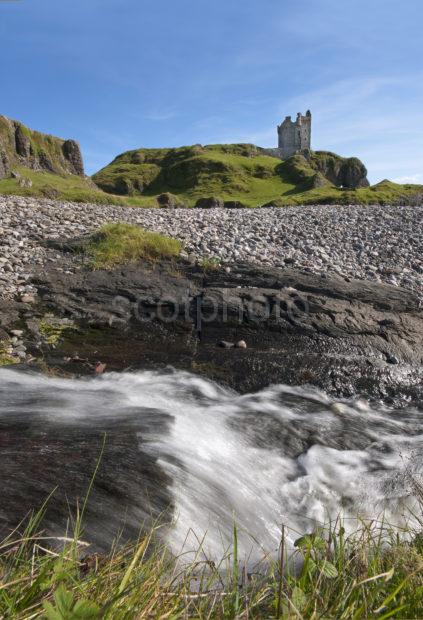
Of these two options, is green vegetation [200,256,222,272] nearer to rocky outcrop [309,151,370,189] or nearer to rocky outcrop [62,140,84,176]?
rocky outcrop [62,140,84,176]

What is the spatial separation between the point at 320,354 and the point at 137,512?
650 cm

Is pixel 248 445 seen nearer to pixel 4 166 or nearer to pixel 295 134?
pixel 4 166

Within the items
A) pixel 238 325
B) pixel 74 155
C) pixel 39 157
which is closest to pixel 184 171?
pixel 74 155

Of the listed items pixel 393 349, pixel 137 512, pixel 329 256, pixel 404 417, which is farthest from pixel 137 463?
pixel 329 256

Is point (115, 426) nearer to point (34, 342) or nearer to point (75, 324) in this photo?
point (34, 342)

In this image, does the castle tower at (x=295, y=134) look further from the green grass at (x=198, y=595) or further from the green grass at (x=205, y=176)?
the green grass at (x=198, y=595)

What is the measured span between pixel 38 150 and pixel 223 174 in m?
37.0

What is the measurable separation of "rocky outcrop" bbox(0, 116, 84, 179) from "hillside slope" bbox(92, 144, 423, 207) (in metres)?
13.8

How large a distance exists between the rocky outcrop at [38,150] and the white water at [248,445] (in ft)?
217

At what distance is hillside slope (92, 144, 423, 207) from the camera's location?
3334 inches

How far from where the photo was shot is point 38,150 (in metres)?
79.3

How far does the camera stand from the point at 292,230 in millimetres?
17094

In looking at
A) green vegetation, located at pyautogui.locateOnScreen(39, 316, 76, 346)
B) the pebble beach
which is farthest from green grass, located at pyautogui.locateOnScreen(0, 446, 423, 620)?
the pebble beach

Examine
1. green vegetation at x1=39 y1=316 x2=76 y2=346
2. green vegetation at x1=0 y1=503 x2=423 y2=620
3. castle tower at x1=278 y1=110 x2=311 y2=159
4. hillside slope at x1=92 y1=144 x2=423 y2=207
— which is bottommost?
green vegetation at x1=39 y1=316 x2=76 y2=346
